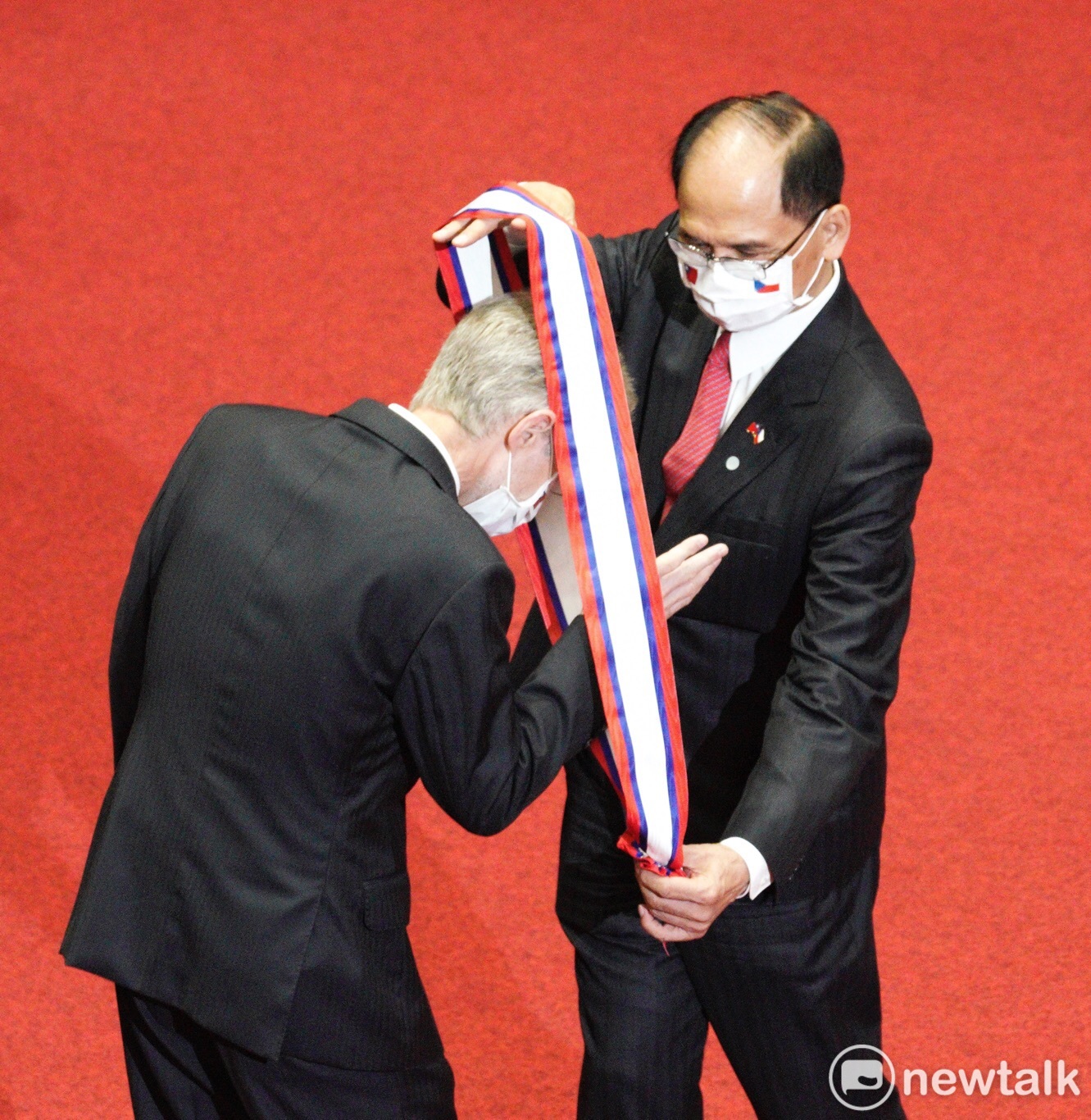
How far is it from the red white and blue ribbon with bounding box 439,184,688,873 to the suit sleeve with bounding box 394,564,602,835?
0.11 metres

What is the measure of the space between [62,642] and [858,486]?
8.01ft

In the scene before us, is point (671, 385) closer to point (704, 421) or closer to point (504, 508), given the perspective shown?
point (704, 421)

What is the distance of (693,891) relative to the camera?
2.27m

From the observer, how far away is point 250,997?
7.16 feet

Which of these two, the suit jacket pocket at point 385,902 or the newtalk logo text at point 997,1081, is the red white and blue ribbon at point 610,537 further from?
the newtalk logo text at point 997,1081

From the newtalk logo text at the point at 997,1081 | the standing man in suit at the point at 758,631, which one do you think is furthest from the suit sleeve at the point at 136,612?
the newtalk logo text at the point at 997,1081

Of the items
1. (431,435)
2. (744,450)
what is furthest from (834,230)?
(431,435)

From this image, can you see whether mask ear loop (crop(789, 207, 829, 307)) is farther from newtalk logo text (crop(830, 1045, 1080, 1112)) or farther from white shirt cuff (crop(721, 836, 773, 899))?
newtalk logo text (crop(830, 1045, 1080, 1112))

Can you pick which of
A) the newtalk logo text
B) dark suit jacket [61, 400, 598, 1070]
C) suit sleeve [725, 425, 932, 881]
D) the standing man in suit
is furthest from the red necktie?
the newtalk logo text

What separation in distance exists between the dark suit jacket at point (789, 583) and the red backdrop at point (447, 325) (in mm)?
924

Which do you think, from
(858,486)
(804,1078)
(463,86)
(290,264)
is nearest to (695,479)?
(858,486)

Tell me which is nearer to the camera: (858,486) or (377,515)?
(377,515)

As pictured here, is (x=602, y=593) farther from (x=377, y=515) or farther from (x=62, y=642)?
(x=62, y=642)

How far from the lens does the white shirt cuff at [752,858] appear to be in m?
2.32
